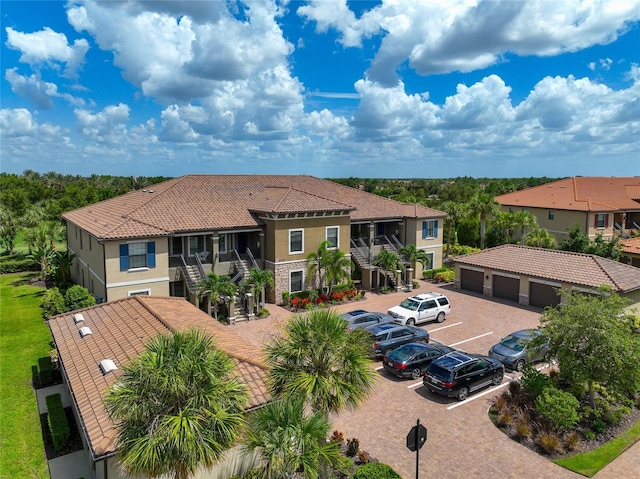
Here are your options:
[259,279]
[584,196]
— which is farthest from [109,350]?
[584,196]

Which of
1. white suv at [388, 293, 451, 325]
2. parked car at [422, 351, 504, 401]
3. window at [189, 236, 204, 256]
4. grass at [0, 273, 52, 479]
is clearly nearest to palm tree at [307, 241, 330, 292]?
white suv at [388, 293, 451, 325]

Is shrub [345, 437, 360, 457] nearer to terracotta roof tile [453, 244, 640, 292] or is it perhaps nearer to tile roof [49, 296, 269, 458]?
tile roof [49, 296, 269, 458]

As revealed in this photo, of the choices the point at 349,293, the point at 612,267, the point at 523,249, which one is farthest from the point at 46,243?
the point at 612,267

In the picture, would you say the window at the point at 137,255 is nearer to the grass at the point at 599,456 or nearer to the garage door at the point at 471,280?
the grass at the point at 599,456

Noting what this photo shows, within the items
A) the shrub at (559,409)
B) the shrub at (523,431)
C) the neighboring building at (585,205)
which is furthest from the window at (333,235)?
the neighboring building at (585,205)

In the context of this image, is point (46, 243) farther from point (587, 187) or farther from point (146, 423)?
point (587, 187)

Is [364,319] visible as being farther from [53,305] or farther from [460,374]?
[53,305]
